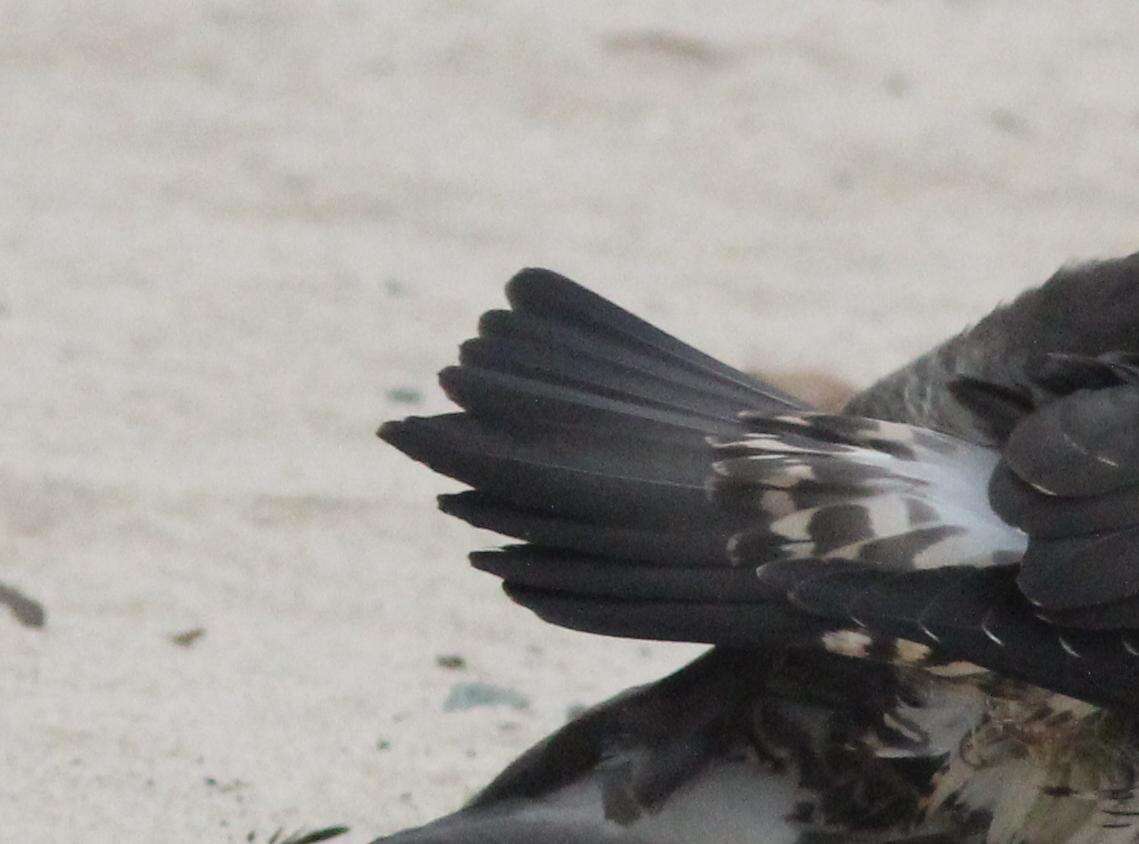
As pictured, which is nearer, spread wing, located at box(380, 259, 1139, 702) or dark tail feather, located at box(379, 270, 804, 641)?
Result: spread wing, located at box(380, 259, 1139, 702)

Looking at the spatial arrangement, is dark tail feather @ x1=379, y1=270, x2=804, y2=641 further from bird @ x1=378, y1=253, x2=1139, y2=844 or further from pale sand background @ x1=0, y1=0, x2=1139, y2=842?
pale sand background @ x1=0, y1=0, x2=1139, y2=842

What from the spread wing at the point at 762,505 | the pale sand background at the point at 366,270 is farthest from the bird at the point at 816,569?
the pale sand background at the point at 366,270

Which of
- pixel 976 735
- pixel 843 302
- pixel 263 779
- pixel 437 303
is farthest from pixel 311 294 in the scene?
pixel 976 735

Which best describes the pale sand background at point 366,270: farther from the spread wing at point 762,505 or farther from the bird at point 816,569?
the spread wing at point 762,505

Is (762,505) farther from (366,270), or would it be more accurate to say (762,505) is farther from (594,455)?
(366,270)

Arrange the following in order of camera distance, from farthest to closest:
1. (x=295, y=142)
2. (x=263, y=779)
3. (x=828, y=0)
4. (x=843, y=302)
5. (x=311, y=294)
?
(x=828, y=0) < (x=295, y=142) < (x=843, y=302) < (x=311, y=294) < (x=263, y=779)

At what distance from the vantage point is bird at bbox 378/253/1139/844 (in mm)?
2348

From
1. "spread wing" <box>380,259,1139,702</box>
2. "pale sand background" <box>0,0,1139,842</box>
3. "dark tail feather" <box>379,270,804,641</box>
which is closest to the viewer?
"spread wing" <box>380,259,1139,702</box>

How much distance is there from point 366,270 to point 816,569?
3.41 meters

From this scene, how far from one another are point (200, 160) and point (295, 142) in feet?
0.94

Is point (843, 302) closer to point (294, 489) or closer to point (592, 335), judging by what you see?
point (294, 489)

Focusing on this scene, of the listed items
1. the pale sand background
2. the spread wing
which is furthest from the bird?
the pale sand background

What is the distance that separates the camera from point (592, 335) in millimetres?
2721

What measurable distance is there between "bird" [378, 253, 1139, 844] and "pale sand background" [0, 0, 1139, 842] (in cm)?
74
